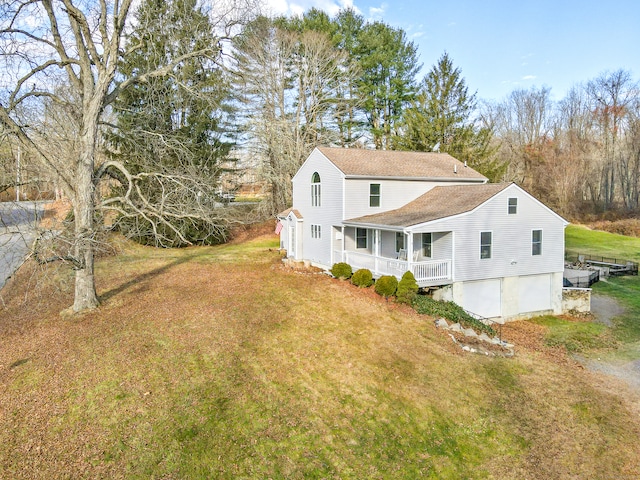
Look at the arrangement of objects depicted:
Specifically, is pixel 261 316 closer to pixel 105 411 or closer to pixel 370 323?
pixel 370 323

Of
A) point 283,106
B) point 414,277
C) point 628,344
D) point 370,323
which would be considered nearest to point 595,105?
point 283,106

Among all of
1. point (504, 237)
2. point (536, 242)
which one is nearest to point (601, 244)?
point (536, 242)

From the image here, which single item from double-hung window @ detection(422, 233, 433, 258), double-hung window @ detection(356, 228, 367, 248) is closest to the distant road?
double-hung window @ detection(356, 228, 367, 248)

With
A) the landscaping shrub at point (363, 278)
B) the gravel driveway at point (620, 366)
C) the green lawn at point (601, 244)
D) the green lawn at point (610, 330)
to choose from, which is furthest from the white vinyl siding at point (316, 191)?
the green lawn at point (601, 244)

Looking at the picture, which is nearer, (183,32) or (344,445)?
(344,445)

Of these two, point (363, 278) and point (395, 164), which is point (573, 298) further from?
point (395, 164)

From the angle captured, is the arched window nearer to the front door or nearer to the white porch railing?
the front door

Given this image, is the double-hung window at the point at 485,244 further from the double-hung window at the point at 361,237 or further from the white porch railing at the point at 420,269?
the double-hung window at the point at 361,237

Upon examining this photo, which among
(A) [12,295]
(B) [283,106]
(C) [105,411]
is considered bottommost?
(C) [105,411]
